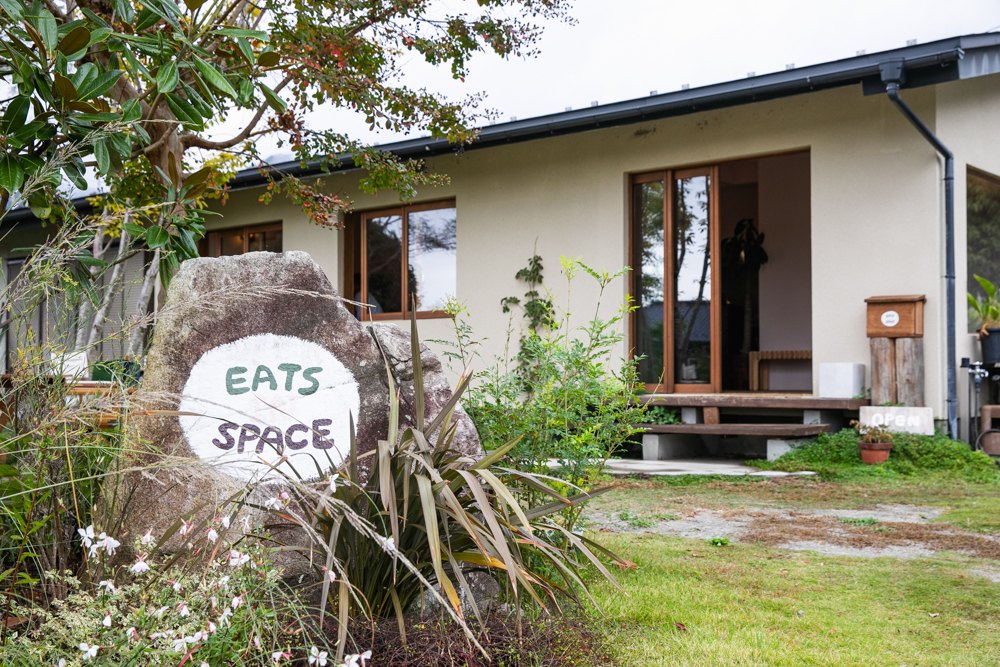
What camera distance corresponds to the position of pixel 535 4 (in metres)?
5.70

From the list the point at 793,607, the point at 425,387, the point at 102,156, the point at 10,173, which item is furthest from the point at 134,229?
the point at 793,607

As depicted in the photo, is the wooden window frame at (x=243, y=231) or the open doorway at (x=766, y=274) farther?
the wooden window frame at (x=243, y=231)

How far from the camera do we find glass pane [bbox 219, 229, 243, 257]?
11156mm

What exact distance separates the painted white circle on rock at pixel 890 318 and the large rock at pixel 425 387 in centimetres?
509

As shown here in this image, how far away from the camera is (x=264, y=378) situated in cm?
273

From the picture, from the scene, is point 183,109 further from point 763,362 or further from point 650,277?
point 763,362

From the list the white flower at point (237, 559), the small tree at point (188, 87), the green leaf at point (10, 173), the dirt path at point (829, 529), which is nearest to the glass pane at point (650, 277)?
the small tree at point (188, 87)

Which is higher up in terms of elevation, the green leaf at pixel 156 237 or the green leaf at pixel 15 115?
the green leaf at pixel 15 115

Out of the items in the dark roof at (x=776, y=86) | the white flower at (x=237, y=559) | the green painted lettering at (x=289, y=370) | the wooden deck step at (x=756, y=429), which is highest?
the dark roof at (x=776, y=86)

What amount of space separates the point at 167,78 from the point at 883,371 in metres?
5.91

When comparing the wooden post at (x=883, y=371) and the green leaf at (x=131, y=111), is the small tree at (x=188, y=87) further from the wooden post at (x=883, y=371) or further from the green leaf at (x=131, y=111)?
the wooden post at (x=883, y=371)

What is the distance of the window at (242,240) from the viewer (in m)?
10.8

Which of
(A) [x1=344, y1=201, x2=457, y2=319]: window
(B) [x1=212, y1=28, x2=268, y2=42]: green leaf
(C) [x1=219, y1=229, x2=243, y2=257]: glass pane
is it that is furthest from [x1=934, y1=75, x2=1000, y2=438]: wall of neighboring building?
(C) [x1=219, y1=229, x2=243, y2=257]: glass pane

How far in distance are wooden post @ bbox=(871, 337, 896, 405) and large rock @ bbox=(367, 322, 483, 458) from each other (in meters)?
5.08
